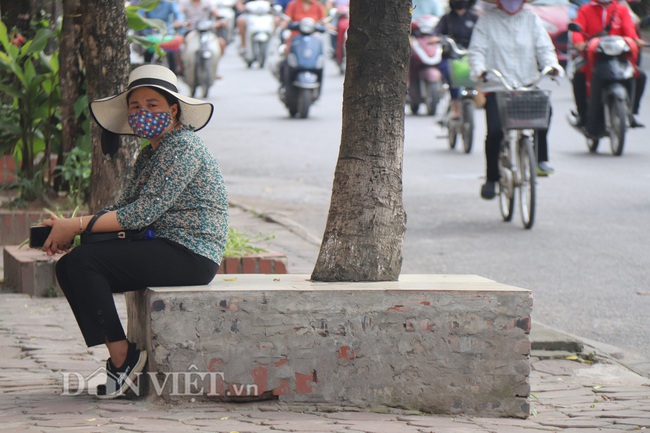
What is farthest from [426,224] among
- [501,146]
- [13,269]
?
[13,269]

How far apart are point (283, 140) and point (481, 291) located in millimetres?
12573

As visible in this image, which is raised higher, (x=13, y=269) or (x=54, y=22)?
(x=54, y=22)

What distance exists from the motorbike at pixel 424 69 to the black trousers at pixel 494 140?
8.41 m

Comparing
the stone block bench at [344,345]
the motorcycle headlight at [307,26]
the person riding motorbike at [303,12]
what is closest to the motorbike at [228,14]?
the person riding motorbike at [303,12]

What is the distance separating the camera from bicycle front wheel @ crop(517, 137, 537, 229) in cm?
1041

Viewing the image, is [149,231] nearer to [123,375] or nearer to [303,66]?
[123,375]

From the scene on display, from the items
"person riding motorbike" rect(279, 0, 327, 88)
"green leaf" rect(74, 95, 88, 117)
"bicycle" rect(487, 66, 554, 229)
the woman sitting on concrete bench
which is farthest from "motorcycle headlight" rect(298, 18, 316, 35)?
the woman sitting on concrete bench

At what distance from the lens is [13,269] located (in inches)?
309

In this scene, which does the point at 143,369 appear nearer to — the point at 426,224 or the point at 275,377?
the point at 275,377

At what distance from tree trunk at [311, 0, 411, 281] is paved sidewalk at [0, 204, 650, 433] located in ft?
2.32

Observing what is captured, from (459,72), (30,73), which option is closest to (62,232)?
(30,73)

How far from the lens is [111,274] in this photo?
5.14 m

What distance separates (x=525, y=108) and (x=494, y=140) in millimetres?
688

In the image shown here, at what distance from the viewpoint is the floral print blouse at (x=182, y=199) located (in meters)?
5.16
